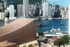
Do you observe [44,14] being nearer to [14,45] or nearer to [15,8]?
[15,8]

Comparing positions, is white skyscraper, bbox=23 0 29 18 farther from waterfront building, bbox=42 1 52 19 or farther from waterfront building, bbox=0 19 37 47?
waterfront building, bbox=42 1 52 19

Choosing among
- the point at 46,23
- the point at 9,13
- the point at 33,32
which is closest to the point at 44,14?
the point at 46,23

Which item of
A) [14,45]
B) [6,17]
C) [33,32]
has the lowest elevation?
[14,45]

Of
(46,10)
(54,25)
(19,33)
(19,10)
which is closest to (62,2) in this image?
(46,10)

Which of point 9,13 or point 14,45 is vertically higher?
point 9,13

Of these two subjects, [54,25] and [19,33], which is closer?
[19,33]

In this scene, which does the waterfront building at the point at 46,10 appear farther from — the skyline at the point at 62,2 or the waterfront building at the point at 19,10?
the waterfront building at the point at 19,10

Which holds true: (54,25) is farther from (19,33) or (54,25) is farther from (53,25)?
(19,33)

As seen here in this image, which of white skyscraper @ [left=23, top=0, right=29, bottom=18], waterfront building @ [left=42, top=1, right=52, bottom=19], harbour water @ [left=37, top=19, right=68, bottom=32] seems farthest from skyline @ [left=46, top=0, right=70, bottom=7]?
white skyscraper @ [left=23, top=0, right=29, bottom=18]
